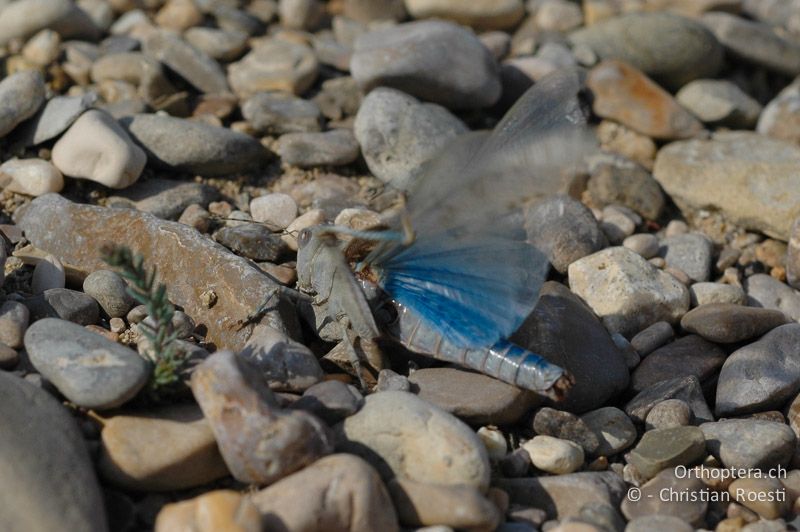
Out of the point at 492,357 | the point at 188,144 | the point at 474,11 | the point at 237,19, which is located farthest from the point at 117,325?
the point at 474,11

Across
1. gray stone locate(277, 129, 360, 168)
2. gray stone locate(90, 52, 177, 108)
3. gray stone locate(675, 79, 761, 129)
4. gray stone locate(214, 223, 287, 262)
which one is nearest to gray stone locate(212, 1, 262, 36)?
gray stone locate(90, 52, 177, 108)

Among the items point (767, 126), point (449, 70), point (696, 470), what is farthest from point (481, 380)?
point (767, 126)

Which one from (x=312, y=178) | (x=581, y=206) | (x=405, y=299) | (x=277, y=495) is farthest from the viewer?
(x=312, y=178)

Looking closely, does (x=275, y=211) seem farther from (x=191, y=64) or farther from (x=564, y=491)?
(x=564, y=491)

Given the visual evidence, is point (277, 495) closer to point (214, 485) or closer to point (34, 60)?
point (214, 485)

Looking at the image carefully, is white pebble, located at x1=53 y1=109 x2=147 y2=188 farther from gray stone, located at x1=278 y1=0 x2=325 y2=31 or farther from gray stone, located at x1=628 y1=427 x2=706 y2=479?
gray stone, located at x1=628 y1=427 x2=706 y2=479

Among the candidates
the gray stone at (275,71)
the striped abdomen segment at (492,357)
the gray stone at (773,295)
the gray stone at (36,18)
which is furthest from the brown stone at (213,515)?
the gray stone at (36,18)

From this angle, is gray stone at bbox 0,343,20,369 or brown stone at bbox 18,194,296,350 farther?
brown stone at bbox 18,194,296,350
